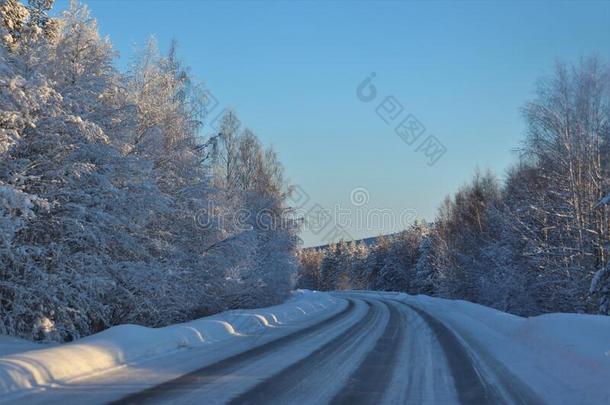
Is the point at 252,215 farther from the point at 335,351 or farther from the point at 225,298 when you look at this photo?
the point at 335,351

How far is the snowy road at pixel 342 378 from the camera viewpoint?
6832mm

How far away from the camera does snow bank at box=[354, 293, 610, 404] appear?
736cm

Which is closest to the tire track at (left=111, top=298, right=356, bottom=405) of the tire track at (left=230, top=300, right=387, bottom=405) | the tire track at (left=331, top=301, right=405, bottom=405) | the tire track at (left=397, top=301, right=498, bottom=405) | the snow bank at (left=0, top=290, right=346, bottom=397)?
the tire track at (left=230, top=300, right=387, bottom=405)

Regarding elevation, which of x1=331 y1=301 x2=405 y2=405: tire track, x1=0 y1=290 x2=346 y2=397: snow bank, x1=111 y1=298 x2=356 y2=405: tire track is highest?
x1=0 y1=290 x2=346 y2=397: snow bank

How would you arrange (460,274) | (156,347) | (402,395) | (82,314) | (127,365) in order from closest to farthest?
(402,395) < (127,365) < (156,347) < (82,314) < (460,274)

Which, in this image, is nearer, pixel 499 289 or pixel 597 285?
pixel 597 285

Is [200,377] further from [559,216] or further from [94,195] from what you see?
[559,216]

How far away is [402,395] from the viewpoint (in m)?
7.09

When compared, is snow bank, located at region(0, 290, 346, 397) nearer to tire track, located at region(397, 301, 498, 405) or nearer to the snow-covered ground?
the snow-covered ground

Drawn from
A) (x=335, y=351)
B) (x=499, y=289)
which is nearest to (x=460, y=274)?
(x=499, y=289)

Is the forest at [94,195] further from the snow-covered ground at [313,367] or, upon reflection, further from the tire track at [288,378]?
the tire track at [288,378]

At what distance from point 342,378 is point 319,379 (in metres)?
0.40

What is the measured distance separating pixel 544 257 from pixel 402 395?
22033mm

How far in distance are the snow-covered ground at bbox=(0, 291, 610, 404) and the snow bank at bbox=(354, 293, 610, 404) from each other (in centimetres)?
3
